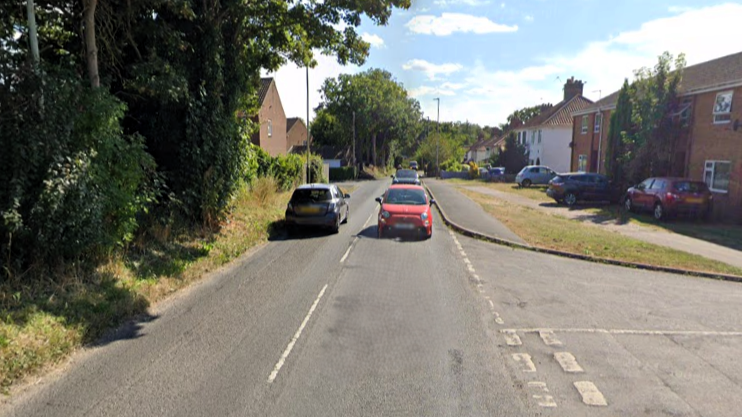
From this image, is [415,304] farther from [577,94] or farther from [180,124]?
[577,94]

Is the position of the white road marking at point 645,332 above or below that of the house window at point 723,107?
below

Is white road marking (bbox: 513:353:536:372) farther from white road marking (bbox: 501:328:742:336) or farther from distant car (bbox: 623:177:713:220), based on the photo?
distant car (bbox: 623:177:713:220)

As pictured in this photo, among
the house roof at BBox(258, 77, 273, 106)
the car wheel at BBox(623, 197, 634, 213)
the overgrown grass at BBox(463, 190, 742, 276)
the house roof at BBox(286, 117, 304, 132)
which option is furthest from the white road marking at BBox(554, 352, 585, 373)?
the house roof at BBox(286, 117, 304, 132)

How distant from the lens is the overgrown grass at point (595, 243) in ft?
32.8

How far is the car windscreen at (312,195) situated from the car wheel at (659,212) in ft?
42.6

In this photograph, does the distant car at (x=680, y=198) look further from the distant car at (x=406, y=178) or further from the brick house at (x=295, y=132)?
the brick house at (x=295, y=132)

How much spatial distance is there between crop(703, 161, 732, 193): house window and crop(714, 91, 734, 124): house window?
183 cm

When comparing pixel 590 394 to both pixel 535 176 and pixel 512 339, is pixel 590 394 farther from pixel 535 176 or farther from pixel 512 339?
pixel 535 176

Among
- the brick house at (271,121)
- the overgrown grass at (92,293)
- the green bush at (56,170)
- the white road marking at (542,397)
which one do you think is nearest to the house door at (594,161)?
the brick house at (271,121)

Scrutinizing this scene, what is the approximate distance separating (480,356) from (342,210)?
10260mm

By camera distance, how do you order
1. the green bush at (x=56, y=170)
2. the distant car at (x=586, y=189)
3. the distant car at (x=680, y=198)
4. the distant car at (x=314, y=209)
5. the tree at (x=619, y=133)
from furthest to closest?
1. the tree at (x=619, y=133)
2. the distant car at (x=586, y=189)
3. the distant car at (x=680, y=198)
4. the distant car at (x=314, y=209)
5. the green bush at (x=56, y=170)

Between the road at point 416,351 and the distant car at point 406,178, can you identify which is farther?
the distant car at point 406,178

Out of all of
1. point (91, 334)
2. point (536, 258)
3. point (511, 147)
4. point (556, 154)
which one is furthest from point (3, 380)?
point (511, 147)

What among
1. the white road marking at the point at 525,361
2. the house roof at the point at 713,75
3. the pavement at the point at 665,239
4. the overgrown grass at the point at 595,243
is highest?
the house roof at the point at 713,75
